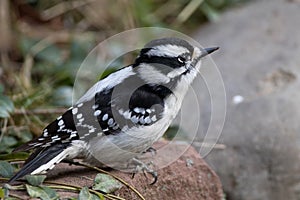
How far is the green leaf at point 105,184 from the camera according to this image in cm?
342

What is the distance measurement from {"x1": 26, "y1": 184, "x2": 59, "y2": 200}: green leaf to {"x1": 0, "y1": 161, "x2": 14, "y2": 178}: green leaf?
0.86ft

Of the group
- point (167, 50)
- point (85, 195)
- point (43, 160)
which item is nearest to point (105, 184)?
point (85, 195)

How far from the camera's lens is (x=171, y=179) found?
3846 millimetres

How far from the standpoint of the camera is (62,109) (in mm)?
5012

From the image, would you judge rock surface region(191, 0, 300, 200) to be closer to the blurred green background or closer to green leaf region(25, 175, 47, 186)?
the blurred green background

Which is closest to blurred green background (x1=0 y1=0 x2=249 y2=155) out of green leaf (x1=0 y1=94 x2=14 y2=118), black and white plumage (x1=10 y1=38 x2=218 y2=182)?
green leaf (x1=0 y1=94 x2=14 y2=118)

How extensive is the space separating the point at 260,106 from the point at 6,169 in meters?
2.20

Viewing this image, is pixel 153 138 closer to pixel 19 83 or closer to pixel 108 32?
pixel 19 83

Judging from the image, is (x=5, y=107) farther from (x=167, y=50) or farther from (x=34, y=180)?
(x=167, y=50)

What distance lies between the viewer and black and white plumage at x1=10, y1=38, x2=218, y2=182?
139 inches

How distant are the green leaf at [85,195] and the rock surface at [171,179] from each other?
0.19 feet

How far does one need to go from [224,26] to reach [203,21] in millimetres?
452

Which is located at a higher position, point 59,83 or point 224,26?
point 59,83

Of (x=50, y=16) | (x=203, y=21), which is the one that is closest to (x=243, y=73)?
(x=203, y=21)
